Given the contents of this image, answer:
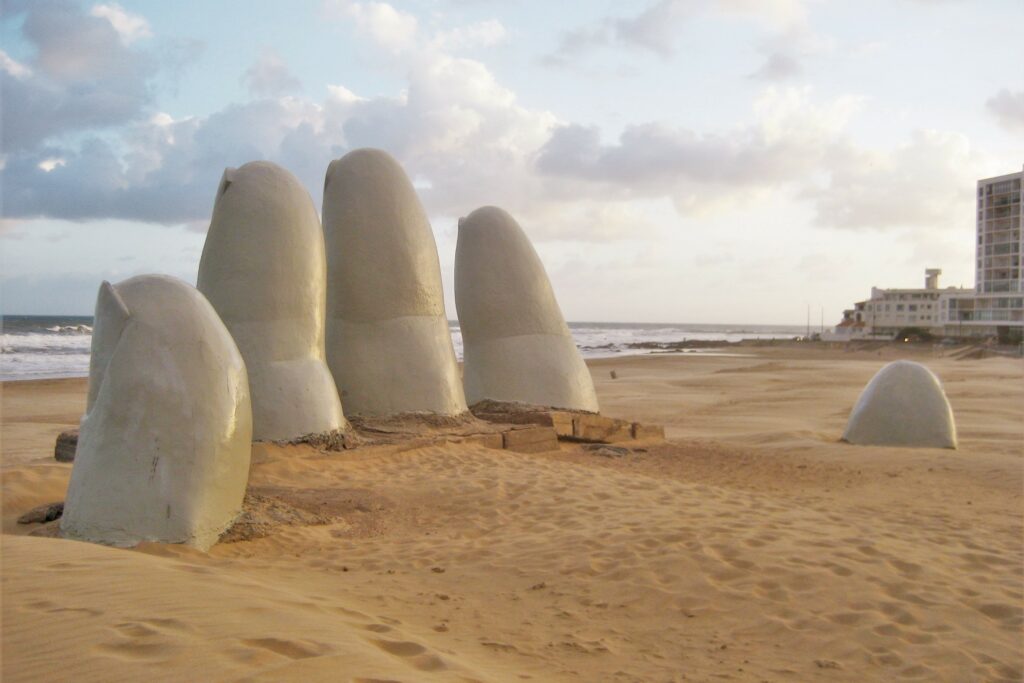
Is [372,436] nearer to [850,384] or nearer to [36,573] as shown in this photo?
[36,573]

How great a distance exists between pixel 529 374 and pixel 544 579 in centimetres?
620

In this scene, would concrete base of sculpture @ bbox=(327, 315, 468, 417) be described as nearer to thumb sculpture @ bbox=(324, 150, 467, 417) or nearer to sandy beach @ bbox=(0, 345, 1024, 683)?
thumb sculpture @ bbox=(324, 150, 467, 417)

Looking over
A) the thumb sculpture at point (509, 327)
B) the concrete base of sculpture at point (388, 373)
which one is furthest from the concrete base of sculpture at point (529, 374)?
the concrete base of sculpture at point (388, 373)

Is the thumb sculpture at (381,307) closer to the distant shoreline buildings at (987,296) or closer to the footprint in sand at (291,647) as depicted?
the footprint in sand at (291,647)

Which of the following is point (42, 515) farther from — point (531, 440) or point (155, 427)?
point (531, 440)

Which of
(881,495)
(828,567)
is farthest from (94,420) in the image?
(881,495)

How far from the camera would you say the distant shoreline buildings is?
59.3 m

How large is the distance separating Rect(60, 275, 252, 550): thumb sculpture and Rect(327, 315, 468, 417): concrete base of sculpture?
13.0ft

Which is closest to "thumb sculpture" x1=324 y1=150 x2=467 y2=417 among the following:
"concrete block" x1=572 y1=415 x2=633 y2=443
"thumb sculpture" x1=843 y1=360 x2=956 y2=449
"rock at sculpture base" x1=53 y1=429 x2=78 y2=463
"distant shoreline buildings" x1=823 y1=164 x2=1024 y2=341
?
"concrete block" x1=572 y1=415 x2=633 y2=443

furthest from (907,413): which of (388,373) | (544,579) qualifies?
(544,579)

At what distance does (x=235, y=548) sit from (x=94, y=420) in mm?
1221

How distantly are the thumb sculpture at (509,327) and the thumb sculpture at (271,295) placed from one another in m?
3.09

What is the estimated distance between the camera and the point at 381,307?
10.0 m

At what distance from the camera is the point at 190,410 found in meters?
5.58
